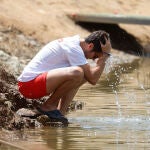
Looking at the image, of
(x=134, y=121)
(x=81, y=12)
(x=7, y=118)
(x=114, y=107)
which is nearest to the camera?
(x=7, y=118)

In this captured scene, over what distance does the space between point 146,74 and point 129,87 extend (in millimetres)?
2960

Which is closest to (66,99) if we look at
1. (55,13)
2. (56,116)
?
(56,116)

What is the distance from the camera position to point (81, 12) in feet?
67.6

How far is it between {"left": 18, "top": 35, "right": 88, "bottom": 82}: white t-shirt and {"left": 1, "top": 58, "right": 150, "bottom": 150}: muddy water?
24.3 inches

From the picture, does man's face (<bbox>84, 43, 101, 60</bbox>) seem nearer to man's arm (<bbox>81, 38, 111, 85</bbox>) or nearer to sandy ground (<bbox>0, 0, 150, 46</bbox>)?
man's arm (<bbox>81, 38, 111, 85</bbox>)

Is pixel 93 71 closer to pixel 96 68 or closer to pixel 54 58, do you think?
pixel 96 68

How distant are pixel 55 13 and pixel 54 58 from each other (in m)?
12.2

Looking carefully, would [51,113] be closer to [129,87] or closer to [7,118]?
[7,118]

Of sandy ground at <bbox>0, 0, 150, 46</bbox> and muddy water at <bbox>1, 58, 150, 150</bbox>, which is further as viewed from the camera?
sandy ground at <bbox>0, 0, 150, 46</bbox>

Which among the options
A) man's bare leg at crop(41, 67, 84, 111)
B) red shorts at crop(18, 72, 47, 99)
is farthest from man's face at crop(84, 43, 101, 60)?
red shorts at crop(18, 72, 47, 99)

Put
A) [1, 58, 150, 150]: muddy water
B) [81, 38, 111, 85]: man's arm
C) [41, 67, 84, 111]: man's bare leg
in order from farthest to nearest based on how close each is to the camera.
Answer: [81, 38, 111, 85]: man's arm, [41, 67, 84, 111]: man's bare leg, [1, 58, 150, 150]: muddy water

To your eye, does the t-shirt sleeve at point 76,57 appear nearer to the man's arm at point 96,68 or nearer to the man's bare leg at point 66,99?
the man's arm at point 96,68

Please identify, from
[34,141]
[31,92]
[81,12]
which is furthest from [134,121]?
[81,12]

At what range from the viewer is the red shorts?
24.7ft
